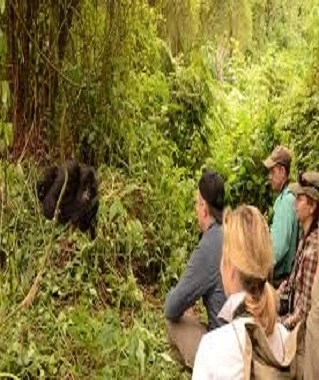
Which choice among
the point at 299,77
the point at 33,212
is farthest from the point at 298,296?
the point at 299,77

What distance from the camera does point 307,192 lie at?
13.2ft

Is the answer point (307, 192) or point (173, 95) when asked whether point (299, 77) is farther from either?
point (307, 192)

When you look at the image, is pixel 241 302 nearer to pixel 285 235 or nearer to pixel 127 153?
pixel 285 235

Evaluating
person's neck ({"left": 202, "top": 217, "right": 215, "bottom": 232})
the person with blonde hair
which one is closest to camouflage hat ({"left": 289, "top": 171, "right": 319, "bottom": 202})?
person's neck ({"left": 202, "top": 217, "right": 215, "bottom": 232})

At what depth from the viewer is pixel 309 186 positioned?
4031 millimetres

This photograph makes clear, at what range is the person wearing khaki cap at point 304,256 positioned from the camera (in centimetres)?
379

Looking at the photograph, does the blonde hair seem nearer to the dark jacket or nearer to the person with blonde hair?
the person with blonde hair

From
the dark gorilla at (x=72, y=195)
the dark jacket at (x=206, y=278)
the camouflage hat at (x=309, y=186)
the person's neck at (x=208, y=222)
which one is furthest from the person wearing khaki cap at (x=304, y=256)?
the dark gorilla at (x=72, y=195)

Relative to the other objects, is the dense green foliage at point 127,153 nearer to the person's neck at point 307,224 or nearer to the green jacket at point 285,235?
the green jacket at point 285,235

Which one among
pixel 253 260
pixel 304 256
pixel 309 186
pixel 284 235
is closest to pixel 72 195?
pixel 284 235

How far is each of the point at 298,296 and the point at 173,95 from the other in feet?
14.0

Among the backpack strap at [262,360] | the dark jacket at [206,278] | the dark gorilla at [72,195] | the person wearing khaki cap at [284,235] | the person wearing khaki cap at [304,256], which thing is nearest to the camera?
the backpack strap at [262,360]

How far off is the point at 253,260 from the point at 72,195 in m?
3.14

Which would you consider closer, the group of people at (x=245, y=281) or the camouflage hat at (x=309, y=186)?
the group of people at (x=245, y=281)
